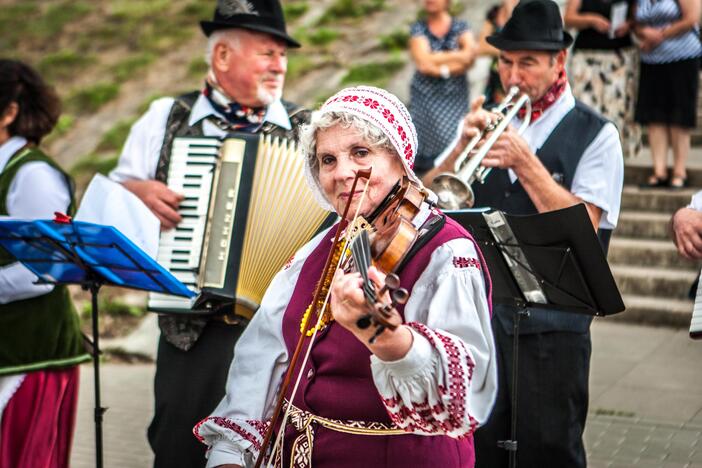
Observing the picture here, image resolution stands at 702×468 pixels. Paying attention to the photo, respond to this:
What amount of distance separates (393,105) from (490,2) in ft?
32.3

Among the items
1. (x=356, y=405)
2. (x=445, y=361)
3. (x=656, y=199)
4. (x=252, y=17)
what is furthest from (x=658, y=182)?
(x=445, y=361)

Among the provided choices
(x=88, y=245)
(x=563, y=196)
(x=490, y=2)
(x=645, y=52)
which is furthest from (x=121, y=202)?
(x=490, y=2)

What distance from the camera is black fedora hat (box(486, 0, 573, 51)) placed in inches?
177

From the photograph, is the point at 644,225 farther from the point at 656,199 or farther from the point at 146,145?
the point at 146,145

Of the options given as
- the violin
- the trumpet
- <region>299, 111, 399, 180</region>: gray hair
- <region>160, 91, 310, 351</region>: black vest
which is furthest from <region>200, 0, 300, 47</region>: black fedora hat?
the violin

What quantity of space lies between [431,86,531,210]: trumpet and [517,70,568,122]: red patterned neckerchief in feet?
0.27

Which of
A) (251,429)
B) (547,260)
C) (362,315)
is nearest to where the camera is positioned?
(362,315)

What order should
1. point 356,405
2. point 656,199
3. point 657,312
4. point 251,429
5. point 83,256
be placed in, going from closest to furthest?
point 356,405 < point 251,429 < point 83,256 < point 657,312 < point 656,199

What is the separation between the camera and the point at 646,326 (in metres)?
7.93

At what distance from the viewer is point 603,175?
4391 mm

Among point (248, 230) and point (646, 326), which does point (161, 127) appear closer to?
point (248, 230)

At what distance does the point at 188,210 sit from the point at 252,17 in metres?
0.94

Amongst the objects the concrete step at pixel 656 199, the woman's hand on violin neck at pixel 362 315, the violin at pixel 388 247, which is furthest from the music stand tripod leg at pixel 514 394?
the concrete step at pixel 656 199

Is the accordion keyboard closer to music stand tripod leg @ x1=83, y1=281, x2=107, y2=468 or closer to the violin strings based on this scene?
music stand tripod leg @ x1=83, y1=281, x2=107, y2=468
